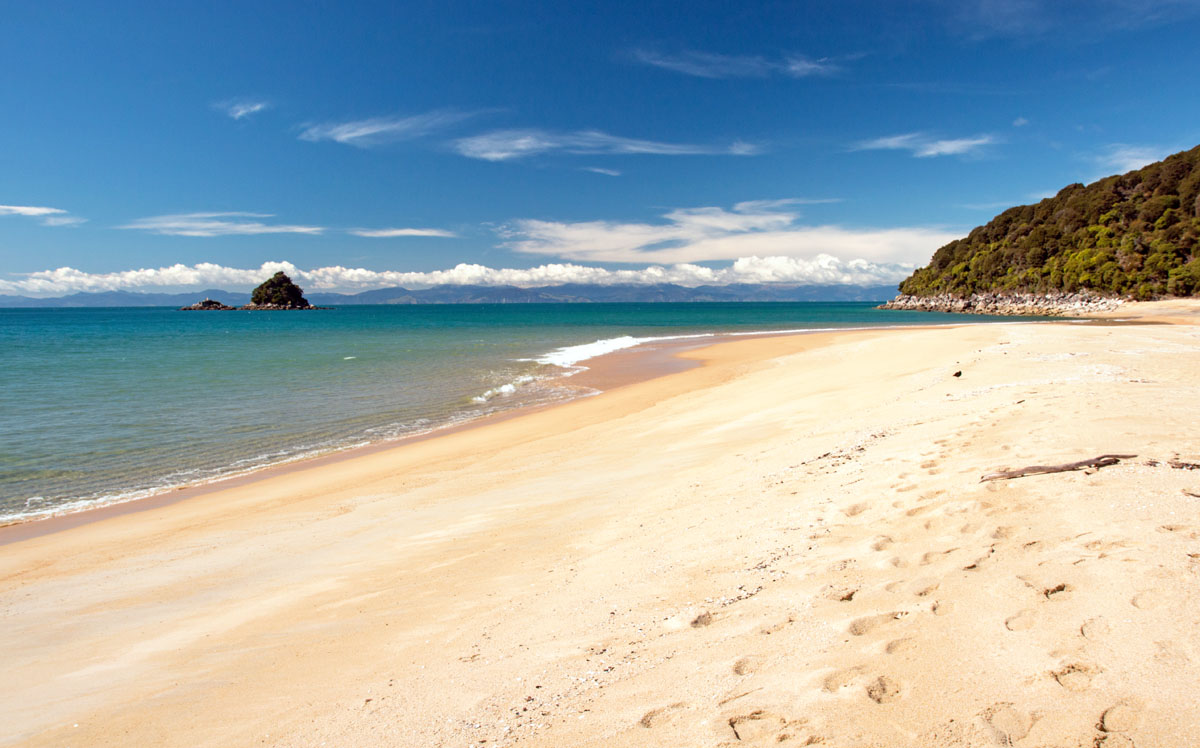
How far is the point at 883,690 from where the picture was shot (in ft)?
9.34

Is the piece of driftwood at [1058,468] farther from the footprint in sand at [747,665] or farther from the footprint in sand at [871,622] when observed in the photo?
the footprint in sand at [747,665]

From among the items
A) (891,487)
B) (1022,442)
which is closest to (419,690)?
(891,487)

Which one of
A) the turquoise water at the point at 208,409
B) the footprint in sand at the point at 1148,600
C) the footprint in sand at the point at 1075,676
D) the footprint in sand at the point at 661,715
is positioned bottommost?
the turquoise water at the point at 208,409

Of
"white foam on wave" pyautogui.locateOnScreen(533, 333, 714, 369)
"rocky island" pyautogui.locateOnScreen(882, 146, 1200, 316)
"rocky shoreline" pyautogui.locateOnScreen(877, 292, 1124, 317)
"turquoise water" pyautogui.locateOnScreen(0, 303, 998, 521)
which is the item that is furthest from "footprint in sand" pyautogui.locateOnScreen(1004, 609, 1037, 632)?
"rocky shoreline" pyautogui.locateOnScreen(877, 292, 1124, 317)

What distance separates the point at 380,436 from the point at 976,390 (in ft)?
43.1

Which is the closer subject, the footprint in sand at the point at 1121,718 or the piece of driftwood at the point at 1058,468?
the footprint in sand at the point at 1121,718

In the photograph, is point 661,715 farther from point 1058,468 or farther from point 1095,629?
point 1058,468

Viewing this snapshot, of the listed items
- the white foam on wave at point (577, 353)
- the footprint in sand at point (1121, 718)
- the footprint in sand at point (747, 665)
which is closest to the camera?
the footprint in sand at point (1121, 718)

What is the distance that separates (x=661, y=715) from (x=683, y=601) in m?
1.31

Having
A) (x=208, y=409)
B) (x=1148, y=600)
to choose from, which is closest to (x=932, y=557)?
(x=1148, y=600)

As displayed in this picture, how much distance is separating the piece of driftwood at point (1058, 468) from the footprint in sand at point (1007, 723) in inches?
130

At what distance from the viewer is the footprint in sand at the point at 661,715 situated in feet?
9.55

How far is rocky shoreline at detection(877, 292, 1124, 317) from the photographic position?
200 feet

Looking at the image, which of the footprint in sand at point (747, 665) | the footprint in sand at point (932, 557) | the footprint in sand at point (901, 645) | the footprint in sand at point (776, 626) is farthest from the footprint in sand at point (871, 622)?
the footprint in sand at point (932, 557)
